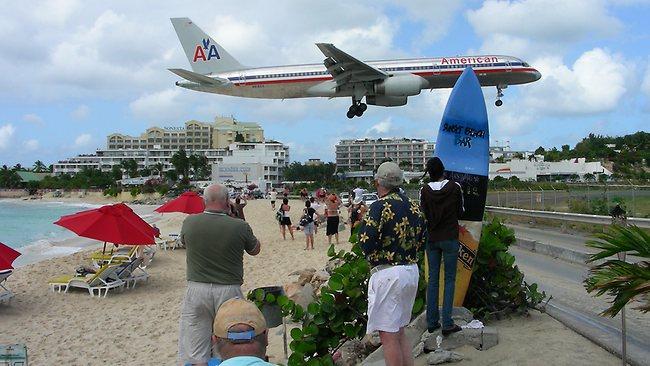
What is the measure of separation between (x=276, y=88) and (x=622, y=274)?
25.7 meters

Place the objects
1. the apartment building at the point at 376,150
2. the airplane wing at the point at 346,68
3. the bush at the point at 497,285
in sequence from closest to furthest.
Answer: the bush at the point at 497,285 < the airplane wing at the point at 346,68 < the apartment building at the point at 376,150

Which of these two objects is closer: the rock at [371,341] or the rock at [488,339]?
the rock at [488,339]

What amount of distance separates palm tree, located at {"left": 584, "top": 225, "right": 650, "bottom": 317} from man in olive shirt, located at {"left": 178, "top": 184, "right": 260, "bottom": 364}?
2.45 m

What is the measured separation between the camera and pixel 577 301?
697 centimetres

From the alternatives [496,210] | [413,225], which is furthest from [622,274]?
[496,210]

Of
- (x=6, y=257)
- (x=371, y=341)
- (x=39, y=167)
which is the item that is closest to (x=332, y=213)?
Answer: (x=6, y=257)

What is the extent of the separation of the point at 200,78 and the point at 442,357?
Answer: 2463 cm

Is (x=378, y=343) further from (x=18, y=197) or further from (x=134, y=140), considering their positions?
(x=134, y=140)

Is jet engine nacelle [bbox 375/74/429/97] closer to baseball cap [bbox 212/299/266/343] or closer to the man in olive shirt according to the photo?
the man in olive shirt

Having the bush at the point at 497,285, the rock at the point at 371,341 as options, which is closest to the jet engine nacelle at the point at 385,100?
the bush at the point at 497,285

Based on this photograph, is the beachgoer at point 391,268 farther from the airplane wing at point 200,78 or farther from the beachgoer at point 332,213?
the airplane wing at point 200,78

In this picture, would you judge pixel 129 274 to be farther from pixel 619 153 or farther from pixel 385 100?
pixel 619 153

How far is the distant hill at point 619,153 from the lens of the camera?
6938cm

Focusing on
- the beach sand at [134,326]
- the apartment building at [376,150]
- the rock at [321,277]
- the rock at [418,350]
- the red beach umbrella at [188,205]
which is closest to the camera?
the beach sand at [134,326]
